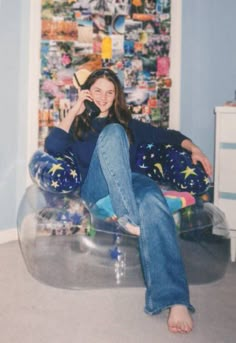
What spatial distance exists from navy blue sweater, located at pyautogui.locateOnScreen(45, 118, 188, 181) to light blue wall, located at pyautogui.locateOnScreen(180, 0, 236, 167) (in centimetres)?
88

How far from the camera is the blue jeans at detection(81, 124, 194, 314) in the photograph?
156 cm

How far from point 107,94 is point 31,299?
3.08 ft

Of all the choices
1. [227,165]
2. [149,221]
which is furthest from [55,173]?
[227,165]

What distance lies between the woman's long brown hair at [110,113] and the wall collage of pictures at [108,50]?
1.72 ft

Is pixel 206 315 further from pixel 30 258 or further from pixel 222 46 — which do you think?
pixel 222 46

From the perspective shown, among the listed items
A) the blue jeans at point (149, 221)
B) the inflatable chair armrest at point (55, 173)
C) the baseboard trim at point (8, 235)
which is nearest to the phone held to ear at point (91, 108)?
the inflatable chair armrest at point (55, 173)

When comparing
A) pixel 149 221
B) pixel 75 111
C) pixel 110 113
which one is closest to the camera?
pixel 149 221

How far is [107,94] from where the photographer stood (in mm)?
2080

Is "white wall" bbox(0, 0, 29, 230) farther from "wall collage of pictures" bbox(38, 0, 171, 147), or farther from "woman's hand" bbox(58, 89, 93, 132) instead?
"woman's hand" bbox(58, 89, 93, 132)

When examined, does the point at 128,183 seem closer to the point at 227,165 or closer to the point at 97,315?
the point at 97,315

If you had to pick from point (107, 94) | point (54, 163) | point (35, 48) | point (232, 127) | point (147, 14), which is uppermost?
point (147, 14)

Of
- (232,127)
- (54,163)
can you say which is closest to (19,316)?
(54,163)

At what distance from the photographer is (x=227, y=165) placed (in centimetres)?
228

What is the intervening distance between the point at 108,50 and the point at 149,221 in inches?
56.8
